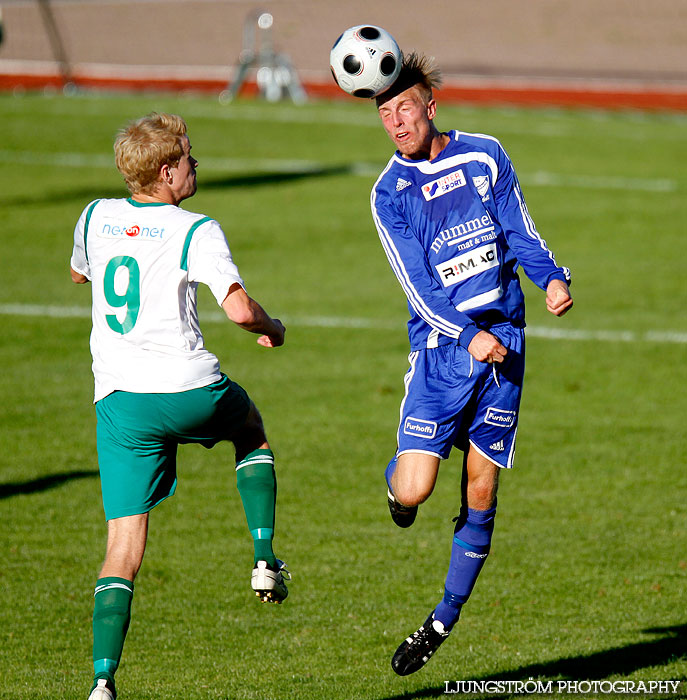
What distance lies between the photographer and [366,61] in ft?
20.4

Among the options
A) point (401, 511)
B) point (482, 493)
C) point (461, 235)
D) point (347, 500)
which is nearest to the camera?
point (461, 235)

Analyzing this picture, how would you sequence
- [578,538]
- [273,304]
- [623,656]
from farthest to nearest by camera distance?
1. [273,304]
2. [578,538]
3. [623,656]

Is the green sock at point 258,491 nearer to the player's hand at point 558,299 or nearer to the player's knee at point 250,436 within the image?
the player's knee at point 250,436

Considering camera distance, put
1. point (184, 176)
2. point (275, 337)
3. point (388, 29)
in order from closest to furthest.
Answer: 1. point (184, 176)
2. point (275, 337)
3. point (388, 29)

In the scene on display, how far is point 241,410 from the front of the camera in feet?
17.7

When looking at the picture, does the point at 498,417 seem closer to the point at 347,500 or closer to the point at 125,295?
the point at 125,295

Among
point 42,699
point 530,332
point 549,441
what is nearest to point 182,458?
point 549,441

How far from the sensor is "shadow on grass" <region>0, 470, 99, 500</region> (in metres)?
8.78

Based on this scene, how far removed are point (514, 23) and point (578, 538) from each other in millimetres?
39180

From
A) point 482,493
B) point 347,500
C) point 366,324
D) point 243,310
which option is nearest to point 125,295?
point 243,310

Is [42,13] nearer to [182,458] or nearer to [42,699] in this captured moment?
[182,458]

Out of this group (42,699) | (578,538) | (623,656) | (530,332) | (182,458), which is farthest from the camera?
(530,332)

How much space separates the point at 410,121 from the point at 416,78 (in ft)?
0.79

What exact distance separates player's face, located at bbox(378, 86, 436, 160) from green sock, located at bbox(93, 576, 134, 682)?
2.46m
